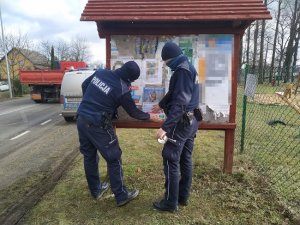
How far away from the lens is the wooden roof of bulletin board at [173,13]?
170 inches

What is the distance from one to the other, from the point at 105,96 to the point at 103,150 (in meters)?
0.66

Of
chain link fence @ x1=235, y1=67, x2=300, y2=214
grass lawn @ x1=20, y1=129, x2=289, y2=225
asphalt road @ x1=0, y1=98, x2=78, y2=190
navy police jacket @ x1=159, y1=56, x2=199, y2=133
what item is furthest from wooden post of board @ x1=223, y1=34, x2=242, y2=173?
asphalt road @ x1=0, y1=98, x2=78, y2=190

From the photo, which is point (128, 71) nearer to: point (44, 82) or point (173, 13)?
point (173, 13)

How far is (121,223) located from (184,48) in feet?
8.11

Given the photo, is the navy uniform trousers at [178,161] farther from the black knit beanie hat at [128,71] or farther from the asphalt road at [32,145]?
the asphalt road at [32,145]

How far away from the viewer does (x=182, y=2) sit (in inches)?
Answer: 181

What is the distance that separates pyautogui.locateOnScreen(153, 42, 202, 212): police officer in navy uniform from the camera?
11.8 ft

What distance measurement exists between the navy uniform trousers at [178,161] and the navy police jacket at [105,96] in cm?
66

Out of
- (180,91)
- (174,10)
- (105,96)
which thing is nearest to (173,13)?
(174,10)

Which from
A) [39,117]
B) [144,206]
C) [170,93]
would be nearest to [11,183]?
[144,206]

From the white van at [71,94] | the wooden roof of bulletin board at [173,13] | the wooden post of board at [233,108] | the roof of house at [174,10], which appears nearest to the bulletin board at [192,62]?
the wooden post of board at [233,108]

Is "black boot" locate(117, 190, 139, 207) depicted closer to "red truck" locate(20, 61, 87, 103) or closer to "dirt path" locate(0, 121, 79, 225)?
"dirt path" locate(0, 121, 79, 225)

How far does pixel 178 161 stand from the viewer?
3.89 m

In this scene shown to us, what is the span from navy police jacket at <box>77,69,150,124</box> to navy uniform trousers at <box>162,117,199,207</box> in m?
0.66
